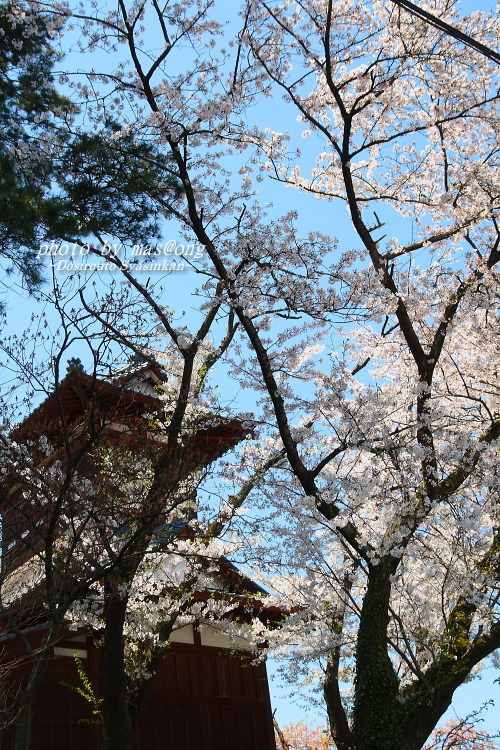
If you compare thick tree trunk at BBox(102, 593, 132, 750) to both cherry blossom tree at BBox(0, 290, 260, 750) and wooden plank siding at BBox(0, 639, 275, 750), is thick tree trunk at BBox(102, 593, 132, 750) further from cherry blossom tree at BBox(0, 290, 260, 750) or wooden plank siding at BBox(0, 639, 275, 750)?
wooden plank siding at BBox(0, 639, 275, 750)

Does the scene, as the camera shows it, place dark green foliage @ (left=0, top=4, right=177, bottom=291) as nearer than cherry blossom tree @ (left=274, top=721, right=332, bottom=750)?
Yes

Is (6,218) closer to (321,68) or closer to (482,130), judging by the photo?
(321,68)

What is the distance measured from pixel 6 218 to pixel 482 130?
7224 millimetres

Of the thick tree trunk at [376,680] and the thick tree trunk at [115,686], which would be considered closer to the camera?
the thick tree trunk at [115,686]

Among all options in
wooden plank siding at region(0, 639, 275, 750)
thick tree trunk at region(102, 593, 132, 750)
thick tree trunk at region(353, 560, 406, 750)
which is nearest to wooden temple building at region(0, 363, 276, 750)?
wooden plank siding at region(0, 639, 275, 750)

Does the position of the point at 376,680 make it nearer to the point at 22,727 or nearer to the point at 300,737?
the point at 22,727

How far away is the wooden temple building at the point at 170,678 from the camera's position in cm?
891

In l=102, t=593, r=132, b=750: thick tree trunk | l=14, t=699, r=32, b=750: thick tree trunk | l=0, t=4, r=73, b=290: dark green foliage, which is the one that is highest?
l=0, t=4, r=73, b=290: dark green foliage

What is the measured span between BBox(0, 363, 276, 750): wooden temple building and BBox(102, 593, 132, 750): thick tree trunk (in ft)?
3.91

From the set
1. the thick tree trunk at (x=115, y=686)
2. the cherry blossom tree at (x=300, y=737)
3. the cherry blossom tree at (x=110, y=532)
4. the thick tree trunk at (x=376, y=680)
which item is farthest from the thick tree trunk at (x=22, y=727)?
the cherry blossom tree at (x=300, y=737)

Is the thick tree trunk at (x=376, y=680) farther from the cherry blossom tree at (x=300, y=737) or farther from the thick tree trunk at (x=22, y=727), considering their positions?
the cherry blossom tree at (x=300, y=737)

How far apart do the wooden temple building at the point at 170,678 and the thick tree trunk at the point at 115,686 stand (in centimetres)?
119

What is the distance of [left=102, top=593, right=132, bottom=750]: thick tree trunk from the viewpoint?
7.20m

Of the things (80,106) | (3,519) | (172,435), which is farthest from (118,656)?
(80,106)
